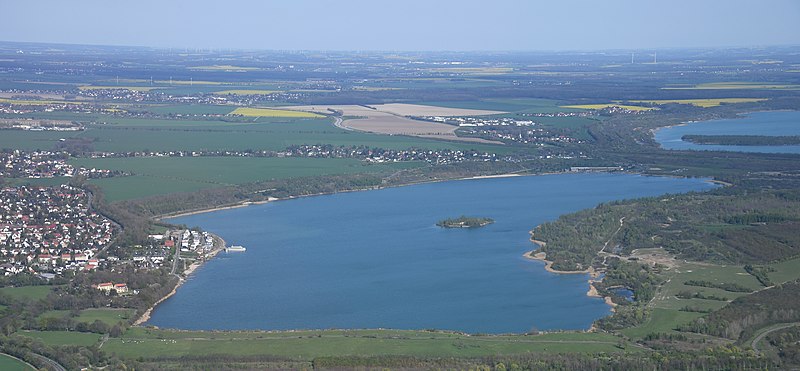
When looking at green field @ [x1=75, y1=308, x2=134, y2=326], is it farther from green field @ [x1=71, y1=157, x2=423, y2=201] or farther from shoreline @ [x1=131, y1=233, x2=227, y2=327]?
green field @ [x1=71, y1=157, x2=423, y2=201]

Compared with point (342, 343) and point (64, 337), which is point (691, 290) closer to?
point (342, 343)

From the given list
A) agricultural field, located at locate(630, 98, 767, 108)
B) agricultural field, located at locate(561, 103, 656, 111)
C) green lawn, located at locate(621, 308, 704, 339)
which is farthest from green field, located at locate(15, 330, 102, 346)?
agricultural field, located at locate(630, 98, 767, 108)

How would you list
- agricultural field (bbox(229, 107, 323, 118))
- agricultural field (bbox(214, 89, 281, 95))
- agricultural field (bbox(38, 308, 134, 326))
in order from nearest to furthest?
agricultural field (bbox(38, 308, 134, 326))
agricultural field (bbox(229, 107, 323, 118))
agricultural field (bbox(214, 89, 281, 95))

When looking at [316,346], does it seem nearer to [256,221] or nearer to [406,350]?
[406,350]

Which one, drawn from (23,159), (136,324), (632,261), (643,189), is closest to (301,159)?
(23,159)

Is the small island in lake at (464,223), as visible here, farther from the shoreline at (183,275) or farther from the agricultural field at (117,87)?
the agricultural field at (117,87)

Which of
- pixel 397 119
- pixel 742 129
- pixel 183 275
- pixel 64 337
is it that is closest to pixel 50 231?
pixel 183 275

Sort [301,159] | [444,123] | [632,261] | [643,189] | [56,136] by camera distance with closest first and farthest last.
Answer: [632,261], [643,189], [301,159], [56,136], [444,123]
